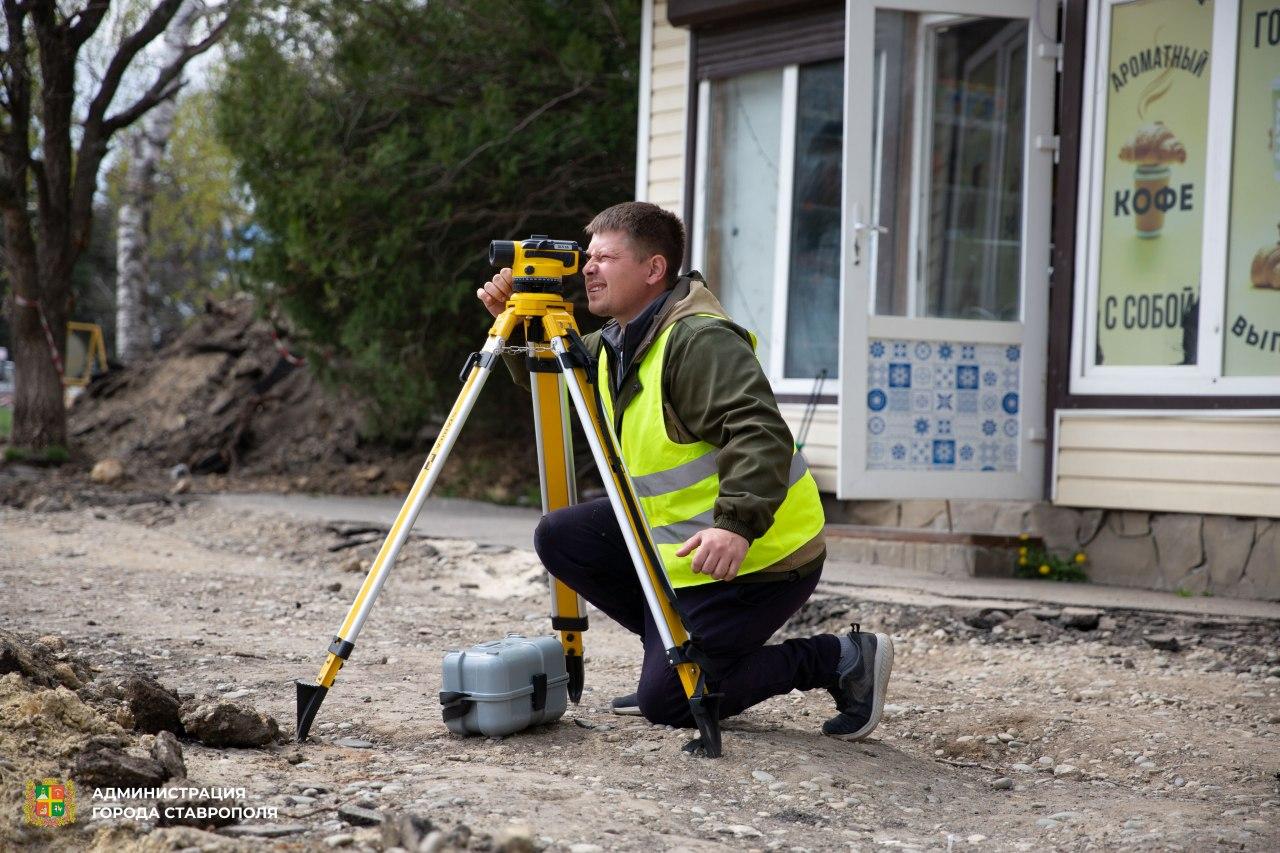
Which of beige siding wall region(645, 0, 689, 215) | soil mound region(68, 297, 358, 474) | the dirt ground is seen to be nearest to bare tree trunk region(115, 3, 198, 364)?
soil mound region(68, 297, 358, 474)

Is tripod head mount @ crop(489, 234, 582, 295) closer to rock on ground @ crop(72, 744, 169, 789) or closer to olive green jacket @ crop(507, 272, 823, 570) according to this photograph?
olive green jacket @ crop(507, 272, 823, 570)

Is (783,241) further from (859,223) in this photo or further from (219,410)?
(219,410)

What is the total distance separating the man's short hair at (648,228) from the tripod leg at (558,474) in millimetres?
403

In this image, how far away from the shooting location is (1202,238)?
6297mm

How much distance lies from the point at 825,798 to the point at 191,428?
11426 millimetres

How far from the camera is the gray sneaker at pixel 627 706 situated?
156 inches

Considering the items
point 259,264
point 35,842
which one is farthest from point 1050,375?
point 259,264

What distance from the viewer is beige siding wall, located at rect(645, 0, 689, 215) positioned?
8539 mm

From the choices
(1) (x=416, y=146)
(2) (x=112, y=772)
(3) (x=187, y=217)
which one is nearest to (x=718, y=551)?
(2) (x=112, y=772)

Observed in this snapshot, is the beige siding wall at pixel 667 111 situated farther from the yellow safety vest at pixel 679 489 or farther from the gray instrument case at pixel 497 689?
the gray instrument case at pixel 497 689

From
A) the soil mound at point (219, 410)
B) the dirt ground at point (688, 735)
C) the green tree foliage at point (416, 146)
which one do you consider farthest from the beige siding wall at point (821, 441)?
the soil mound at point (219, 410)

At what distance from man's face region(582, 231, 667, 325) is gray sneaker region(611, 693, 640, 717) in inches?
46.5

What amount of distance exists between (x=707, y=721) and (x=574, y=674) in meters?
0.71

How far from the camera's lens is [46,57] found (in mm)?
11922
